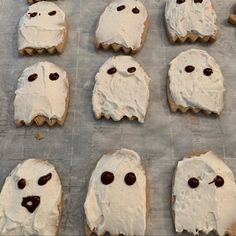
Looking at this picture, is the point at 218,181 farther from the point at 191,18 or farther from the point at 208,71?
the point at 191,18

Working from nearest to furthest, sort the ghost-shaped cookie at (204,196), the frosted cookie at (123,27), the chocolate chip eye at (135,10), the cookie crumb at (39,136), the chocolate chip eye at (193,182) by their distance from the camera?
1. the ghost-shaped cookie at (204,196)
2. the chocolate chip eye at (193,182)
3. the cookie crumb at (39,136)
4. the frosted cookie at (123,27)
5. the chocolate chip eye at (135,10)

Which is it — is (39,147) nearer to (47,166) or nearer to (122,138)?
(47,166)

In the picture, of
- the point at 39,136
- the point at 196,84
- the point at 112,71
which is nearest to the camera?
the point at 39,136

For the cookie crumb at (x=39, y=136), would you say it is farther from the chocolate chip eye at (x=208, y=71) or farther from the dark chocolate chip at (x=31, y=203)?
the chocolate chip eye at (x=208, y=71)

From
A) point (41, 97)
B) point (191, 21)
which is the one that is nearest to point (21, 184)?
point (41, 97)

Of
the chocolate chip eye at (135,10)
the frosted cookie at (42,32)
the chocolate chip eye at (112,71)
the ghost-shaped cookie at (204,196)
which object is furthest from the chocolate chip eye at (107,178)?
the chocolate chip eye at (135,10)

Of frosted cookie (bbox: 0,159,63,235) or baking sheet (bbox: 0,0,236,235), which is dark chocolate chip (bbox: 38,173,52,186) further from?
baking sheet (bbox: 0,0,236,235)
